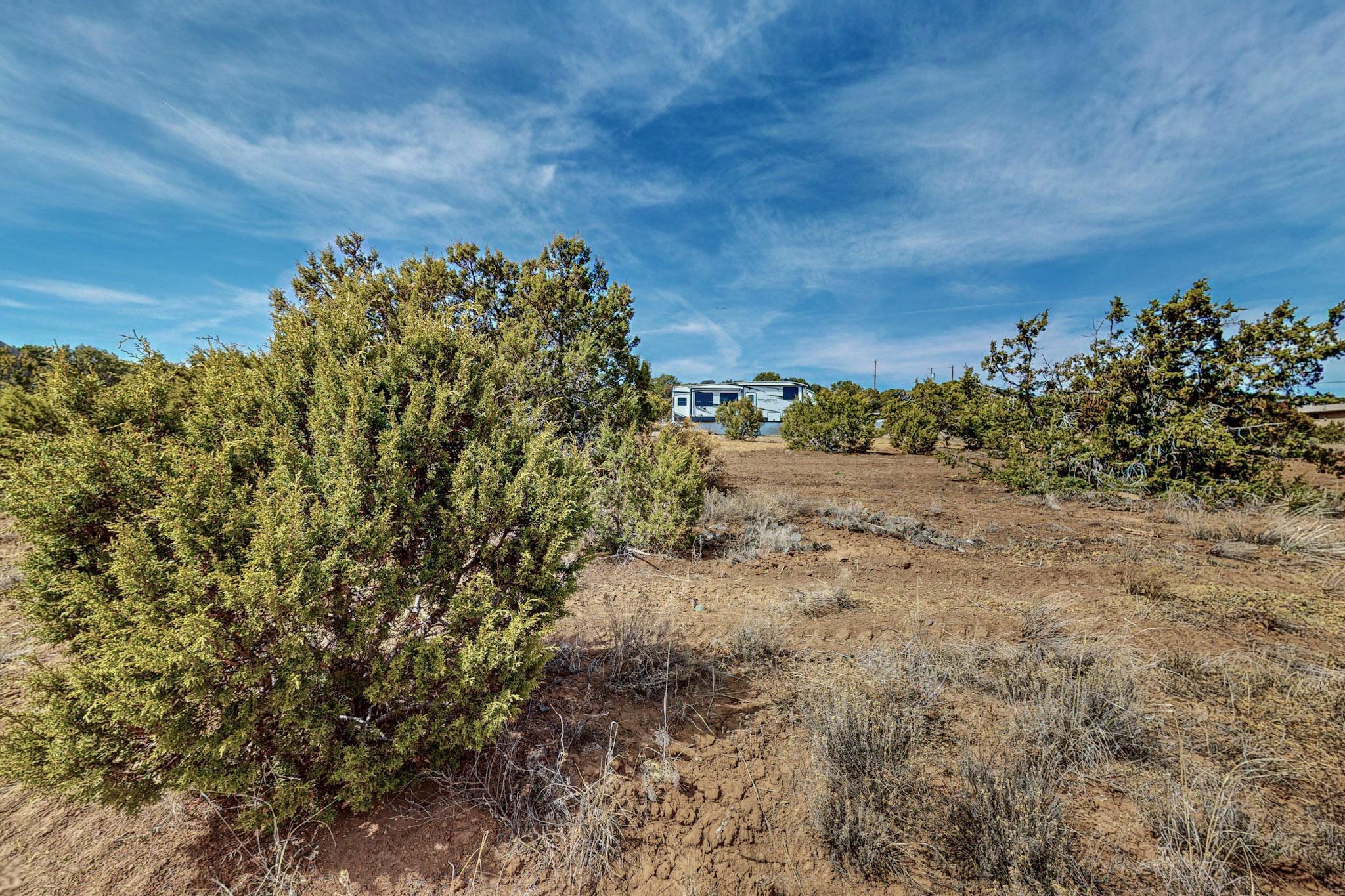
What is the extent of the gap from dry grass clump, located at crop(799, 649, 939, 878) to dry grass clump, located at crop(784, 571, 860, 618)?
1156 mm

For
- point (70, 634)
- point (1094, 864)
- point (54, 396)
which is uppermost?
point (54, 396)

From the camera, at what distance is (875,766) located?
2.41 m

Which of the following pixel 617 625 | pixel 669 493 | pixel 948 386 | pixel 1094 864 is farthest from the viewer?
pixel 948 386

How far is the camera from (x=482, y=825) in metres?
2.07

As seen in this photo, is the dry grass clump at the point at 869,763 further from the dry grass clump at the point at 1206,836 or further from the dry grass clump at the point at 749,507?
the dry grass clump at the point at 749,507

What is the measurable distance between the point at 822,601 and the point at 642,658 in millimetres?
1992

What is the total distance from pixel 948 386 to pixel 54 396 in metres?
26.5

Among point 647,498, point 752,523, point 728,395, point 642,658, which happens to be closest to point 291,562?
point 642,658

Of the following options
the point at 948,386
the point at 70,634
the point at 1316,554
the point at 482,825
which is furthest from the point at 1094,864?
the point at 948,386

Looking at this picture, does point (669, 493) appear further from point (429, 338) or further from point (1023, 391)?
point (1023, 391)

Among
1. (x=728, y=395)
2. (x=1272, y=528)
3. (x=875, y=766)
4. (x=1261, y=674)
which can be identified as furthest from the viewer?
(x=728, y=395)

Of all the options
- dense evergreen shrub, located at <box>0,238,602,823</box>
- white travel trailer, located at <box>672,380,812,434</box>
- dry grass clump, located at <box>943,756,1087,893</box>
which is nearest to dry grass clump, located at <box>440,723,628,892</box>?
dense evergreen shrub, located at <box>0,238,602,823</box>

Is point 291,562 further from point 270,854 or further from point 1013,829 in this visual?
point 1013,829

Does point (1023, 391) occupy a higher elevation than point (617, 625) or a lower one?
higher
